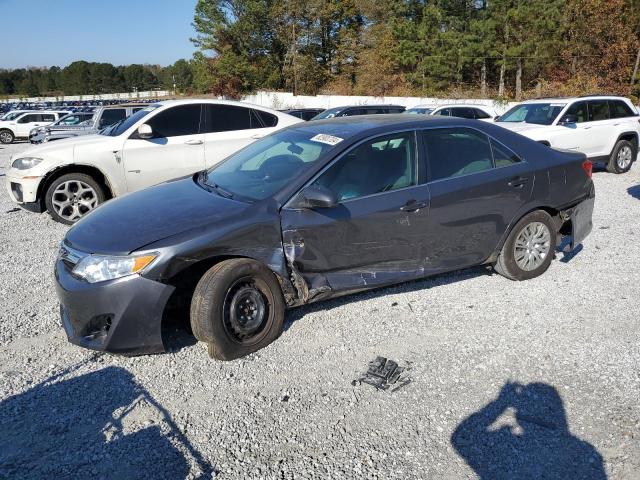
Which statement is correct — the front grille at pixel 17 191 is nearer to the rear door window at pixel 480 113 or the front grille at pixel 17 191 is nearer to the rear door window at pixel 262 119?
the rear door window at pixel 262 119

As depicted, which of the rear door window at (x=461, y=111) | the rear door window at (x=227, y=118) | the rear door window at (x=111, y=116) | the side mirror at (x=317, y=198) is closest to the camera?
the side mirror at (x=317, y=198)

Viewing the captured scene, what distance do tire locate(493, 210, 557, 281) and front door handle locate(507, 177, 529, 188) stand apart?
32cm

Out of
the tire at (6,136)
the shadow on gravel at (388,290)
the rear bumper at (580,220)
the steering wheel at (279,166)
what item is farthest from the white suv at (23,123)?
the rear bumper at (580,220)

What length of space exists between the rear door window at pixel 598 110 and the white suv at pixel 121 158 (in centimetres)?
769

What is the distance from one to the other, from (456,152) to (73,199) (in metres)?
5.45

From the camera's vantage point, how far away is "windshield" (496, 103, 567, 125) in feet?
34.9

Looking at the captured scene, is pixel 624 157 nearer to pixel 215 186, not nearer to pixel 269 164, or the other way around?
pixel 269 164

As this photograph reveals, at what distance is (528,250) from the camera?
16.1ft

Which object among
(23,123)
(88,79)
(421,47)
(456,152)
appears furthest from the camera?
(88,79)

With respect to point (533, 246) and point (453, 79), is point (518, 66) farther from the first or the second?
point (533, 246)

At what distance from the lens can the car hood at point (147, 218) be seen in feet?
11.1

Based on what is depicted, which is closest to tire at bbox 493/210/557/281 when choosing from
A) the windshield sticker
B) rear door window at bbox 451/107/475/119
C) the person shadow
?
the person shadow

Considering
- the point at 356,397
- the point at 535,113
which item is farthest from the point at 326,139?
the point at 535,113

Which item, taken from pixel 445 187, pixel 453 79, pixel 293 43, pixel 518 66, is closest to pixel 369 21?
pixel 293 43
